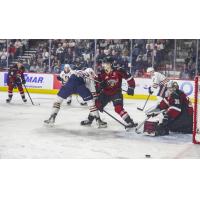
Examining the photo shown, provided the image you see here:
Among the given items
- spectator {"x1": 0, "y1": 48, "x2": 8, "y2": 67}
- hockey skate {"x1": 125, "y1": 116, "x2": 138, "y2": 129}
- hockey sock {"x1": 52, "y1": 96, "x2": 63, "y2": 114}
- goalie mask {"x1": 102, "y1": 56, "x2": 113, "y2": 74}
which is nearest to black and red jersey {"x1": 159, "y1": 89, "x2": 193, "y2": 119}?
hockey skate {"x1": 125, "y1": 116, "x2": 138, "y2": 129}

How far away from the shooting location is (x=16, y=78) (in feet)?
22.0

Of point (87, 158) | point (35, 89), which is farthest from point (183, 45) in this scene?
Result: point (35, 89)

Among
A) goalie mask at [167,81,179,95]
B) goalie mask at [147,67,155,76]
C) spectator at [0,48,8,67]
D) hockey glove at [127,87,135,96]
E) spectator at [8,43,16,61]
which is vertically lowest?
hockey glove at [127,87,135,96]

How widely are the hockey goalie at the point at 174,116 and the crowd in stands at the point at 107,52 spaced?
0.50 meters

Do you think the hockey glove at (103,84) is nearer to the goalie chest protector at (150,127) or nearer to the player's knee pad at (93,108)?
the player's knee pad at (93,108)

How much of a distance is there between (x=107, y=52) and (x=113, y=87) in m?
0.49

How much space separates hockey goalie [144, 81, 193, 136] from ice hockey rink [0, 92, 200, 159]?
0.37 ft

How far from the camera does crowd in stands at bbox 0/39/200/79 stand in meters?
5.58

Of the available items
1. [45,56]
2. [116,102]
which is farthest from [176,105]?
[45,56]

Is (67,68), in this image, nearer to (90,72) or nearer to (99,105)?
(90,72)

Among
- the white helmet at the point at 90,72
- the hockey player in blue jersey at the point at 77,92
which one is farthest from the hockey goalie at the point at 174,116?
the white helmet at the point at 90,72

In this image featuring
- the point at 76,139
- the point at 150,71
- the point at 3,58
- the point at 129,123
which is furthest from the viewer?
the point at 3,58

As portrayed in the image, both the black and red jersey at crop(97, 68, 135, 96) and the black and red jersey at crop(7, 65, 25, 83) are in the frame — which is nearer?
the black and red jersey at crop(97, 68, 135, 96)

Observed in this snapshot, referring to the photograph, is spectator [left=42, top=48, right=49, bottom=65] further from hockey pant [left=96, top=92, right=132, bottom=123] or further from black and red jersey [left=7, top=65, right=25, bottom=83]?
hockey pant [left=96, top=92, right=132, bottom=123]
